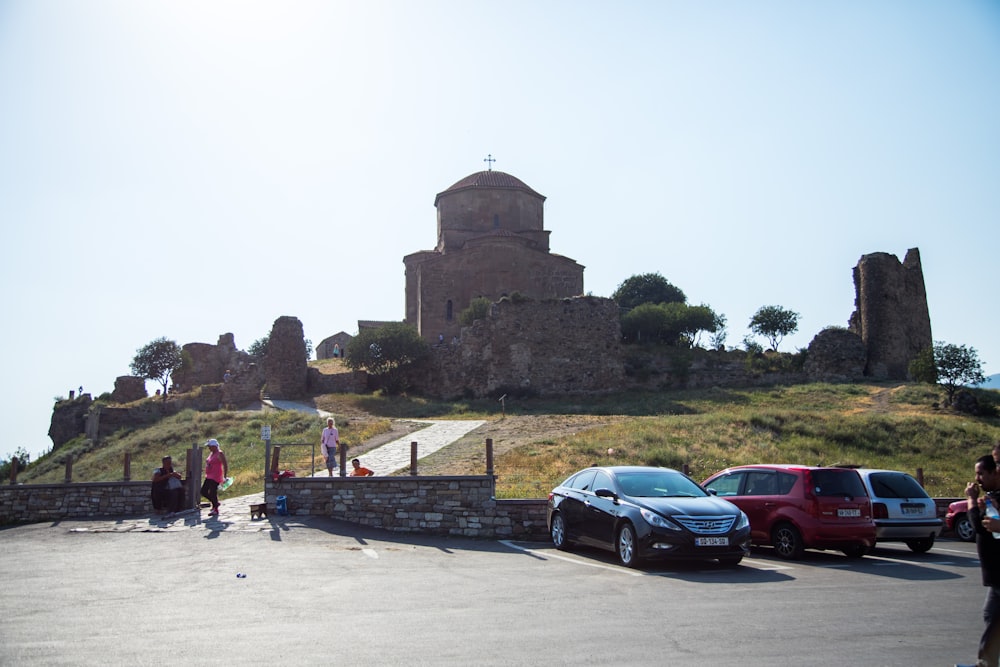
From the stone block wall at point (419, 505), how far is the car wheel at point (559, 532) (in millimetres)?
900

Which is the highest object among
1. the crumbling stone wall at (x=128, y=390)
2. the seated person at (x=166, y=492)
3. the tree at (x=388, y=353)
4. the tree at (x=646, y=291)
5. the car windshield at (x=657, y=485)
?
the tree at (x=646, y=291)

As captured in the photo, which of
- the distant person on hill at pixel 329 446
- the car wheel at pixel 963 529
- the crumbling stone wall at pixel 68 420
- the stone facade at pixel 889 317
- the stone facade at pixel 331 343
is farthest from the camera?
the stone facade at pixel 331 343

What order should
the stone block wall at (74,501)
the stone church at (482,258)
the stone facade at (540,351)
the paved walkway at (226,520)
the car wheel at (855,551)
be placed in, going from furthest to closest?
the stone church at (482,258)
the stone facade at (540,351)
the stone block wall at (74,501)
the paved walkway at (226,520)
the car wheel at (855,551)

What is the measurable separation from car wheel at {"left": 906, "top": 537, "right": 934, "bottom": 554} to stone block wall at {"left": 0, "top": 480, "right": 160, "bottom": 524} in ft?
46.2

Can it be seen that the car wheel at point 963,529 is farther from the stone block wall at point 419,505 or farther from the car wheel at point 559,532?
the stone block wall at point 419,505

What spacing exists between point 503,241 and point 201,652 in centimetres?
4128

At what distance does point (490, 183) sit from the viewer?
50406mm

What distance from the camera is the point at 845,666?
581 cm

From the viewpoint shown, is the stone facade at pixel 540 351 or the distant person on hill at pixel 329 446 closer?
the distant person on hill at pixel 329 446

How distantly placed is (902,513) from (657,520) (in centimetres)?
444

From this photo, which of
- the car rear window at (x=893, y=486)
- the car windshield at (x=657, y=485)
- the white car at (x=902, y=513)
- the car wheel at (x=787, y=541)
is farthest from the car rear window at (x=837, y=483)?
the car windshield at (x=657, y=485)

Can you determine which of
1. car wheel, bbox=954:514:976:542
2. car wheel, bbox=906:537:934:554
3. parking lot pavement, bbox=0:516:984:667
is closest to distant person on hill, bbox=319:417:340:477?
parking lot pavement, bbox=0:516:984:667

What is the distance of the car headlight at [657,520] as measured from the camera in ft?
34.1

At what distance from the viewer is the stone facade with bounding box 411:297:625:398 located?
3716cm
